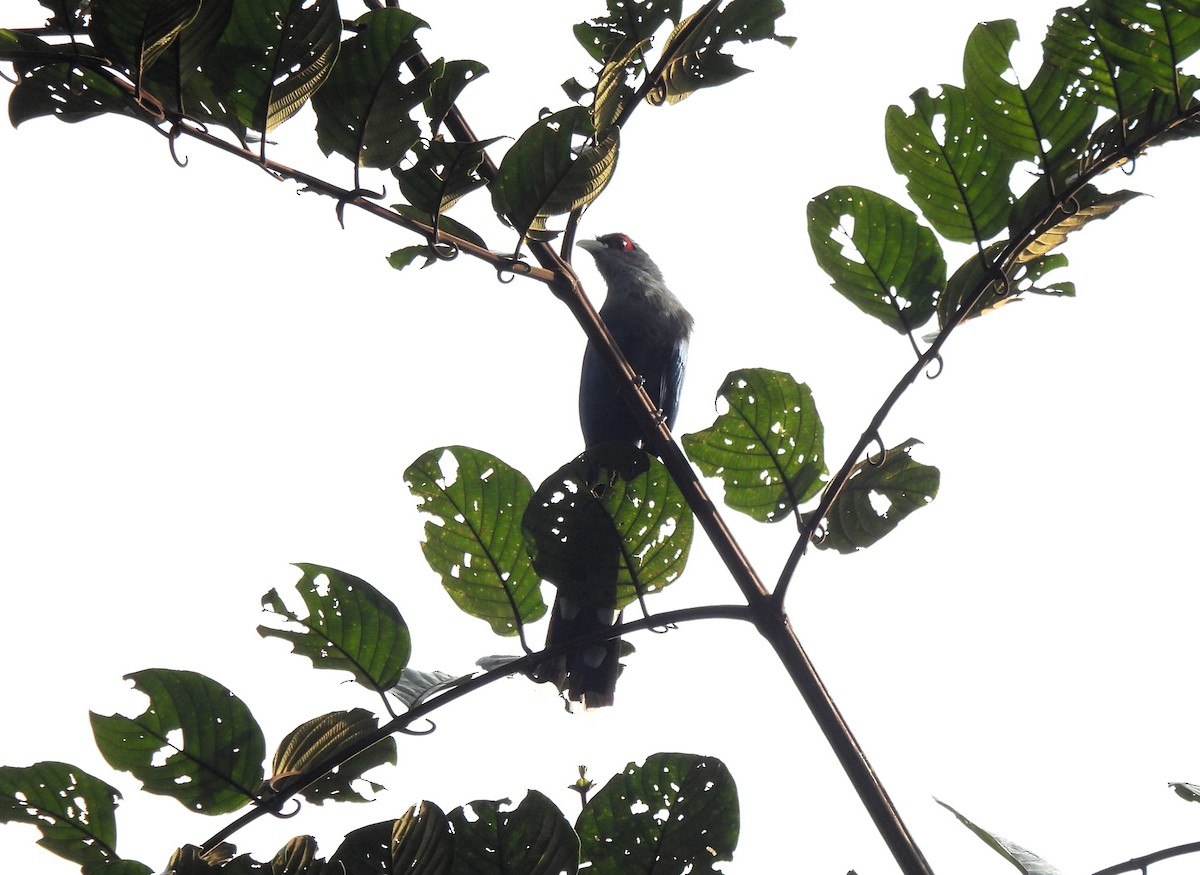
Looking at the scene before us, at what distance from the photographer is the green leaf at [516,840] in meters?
1.47

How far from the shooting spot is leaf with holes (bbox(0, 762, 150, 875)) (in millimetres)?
1622

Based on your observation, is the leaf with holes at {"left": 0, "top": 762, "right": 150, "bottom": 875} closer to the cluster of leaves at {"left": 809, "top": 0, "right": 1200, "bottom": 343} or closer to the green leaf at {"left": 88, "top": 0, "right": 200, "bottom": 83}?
the green leaf at {"left": 88, "top": 0, "right": 200, "bottom": 83}

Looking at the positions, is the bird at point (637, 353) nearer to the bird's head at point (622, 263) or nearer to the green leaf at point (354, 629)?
the bird's head at point (622, 263)

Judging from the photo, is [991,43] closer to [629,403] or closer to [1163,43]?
[1163,43]

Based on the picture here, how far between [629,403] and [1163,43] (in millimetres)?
984

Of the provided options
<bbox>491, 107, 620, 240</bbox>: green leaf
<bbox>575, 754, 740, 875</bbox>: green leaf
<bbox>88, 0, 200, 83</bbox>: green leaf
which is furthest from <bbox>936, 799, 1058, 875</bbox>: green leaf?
<bbox>88, 0, 200, 83</bbox>: green leaf

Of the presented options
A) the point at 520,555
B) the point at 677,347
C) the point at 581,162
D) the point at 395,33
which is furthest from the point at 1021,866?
the point at 677,347

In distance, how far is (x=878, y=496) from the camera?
6.08 feet

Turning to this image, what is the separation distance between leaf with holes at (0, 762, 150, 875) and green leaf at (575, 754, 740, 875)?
0.76m

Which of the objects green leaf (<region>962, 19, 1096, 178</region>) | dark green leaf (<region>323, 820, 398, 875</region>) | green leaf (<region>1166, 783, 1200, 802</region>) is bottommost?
green leaf (<region>1166, 783, 1200, 802</region>)

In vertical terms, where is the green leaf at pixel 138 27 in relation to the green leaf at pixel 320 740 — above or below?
above

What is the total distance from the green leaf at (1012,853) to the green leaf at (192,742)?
108 centimetres

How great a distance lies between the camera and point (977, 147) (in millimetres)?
1750

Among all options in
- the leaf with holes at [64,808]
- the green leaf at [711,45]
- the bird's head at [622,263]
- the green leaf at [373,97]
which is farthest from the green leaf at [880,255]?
the bird's head at [622,263]
